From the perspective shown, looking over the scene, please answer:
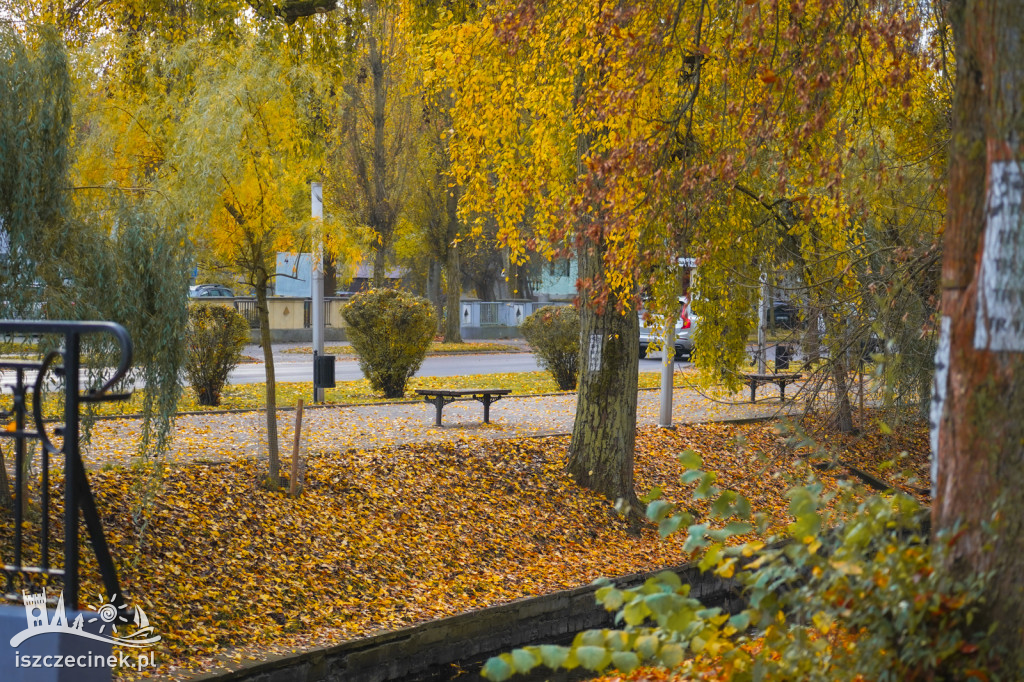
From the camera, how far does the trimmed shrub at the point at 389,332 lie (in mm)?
15812

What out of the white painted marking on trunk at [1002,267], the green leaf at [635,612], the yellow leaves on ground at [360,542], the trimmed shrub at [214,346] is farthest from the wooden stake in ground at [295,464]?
the white painted marking on trunk at [1002,267]

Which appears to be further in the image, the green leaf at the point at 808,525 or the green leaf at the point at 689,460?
the green leaf at the point at 689,460

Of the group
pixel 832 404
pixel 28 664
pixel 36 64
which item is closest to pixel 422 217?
pixel 832 404

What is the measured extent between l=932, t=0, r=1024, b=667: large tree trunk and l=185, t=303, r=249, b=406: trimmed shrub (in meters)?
12.0

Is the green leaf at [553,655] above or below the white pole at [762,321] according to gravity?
below

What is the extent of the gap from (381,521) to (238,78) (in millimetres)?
4081

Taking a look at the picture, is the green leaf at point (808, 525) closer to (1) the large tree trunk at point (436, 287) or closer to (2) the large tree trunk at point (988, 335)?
(2) the large tree trunk at point (988, 335)

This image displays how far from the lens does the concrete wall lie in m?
6.71

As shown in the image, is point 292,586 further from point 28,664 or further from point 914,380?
point 914,380

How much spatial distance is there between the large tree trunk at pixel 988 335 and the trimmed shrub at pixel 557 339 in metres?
14.2

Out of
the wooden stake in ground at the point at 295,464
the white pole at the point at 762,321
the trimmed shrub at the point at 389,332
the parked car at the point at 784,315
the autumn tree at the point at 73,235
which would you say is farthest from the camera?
the trimmed shrub at the point at 389,332

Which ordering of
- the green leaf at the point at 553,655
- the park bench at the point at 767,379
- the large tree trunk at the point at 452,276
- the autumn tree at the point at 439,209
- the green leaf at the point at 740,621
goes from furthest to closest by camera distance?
the large tree trunk at the point at 452,276
the autumn tree at the point at 439,209
the park bench at the point at 767,379
the green leaf at the point at 740,621
the green leaf at the point at 553,655

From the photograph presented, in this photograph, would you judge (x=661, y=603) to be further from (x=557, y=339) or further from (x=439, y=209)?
(x=439, y=209)

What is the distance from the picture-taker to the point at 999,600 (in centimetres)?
323
